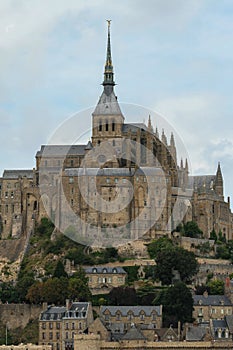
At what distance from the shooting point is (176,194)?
356 ft

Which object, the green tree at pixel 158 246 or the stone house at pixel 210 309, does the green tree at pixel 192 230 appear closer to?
the green tree at pixel 158 246

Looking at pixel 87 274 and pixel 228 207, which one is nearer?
pixel 87 274

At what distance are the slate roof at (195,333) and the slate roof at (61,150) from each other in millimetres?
35860

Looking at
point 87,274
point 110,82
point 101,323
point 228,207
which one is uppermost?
point 110,82

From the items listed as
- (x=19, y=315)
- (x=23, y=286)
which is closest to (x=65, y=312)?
(x=19, y=315)

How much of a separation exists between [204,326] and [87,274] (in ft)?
53.2

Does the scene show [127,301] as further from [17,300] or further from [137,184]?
[137,184]

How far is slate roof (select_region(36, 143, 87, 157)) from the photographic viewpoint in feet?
374

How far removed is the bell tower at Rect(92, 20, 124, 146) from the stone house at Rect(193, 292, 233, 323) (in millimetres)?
27619

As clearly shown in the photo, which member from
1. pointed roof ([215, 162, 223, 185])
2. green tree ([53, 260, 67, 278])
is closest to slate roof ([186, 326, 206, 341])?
green tree ([53, 260, 67, 278])

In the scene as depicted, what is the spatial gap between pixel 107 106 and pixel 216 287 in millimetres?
27933

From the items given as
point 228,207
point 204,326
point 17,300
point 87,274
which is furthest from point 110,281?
point 228,207

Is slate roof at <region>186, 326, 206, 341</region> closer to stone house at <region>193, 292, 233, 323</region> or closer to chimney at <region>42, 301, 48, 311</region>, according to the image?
stone house at <region>193, 292, 233, 323</region>

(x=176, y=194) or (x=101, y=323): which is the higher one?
(x=176, y=194)
